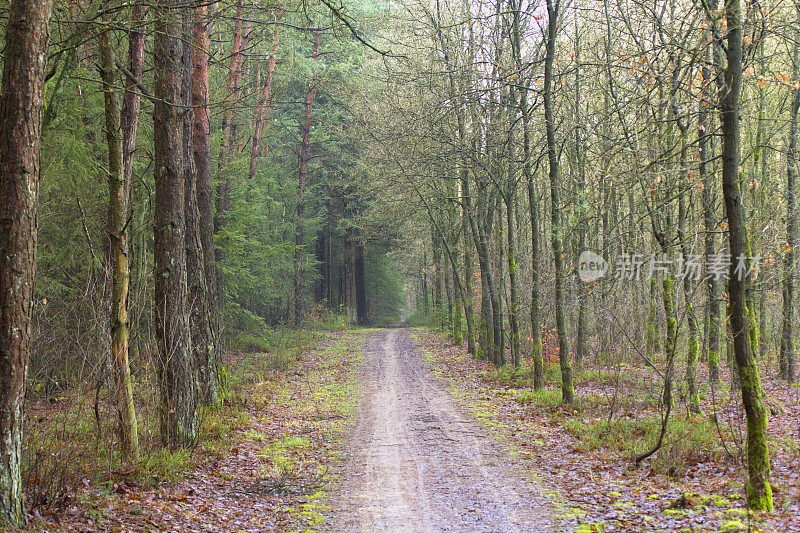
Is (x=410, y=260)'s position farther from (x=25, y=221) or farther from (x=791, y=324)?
(x=25, y=221)

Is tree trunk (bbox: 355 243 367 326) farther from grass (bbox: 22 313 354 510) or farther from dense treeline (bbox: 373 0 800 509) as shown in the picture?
grass (bbox: 22 313 354 510)

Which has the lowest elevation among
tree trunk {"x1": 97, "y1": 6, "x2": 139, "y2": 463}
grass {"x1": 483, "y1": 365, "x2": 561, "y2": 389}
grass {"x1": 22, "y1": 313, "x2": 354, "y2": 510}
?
grass {"x1": 483, "y1": 365, "x2": 561, "y2": 389}

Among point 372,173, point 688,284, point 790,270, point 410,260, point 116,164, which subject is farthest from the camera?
point 410,260

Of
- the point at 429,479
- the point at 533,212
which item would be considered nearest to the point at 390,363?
the point at 533,212

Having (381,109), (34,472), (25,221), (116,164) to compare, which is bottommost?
(34,472)

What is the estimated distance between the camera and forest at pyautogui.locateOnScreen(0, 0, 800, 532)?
5.10 meters

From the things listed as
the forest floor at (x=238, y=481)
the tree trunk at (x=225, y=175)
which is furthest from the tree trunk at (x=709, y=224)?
the tree trunk at (x=225, y=175)

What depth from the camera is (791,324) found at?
1260cm

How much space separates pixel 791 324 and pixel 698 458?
752 centimetres

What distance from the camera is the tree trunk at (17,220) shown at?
150 inches

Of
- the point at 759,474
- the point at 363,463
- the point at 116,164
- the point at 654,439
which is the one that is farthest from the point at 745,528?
the point at 116,164

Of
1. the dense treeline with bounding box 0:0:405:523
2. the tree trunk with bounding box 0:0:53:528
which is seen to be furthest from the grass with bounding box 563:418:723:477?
the tree trunk with bounding box 0:0:53:528

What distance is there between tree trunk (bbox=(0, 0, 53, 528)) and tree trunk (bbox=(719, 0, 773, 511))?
571cm

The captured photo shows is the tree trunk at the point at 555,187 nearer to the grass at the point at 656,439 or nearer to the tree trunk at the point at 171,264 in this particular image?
the grass at the point at 656,439
